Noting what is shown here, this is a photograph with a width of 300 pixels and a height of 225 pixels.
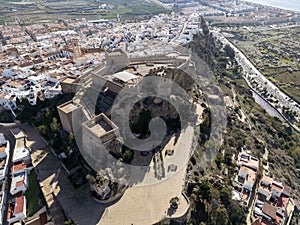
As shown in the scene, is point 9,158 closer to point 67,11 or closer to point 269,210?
point 269,210

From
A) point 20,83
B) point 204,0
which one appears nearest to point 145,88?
point 20,83

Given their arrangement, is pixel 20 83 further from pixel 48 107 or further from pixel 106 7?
pixel 106 7

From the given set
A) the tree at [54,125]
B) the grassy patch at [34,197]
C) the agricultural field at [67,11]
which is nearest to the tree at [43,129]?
the tree at [54,125]

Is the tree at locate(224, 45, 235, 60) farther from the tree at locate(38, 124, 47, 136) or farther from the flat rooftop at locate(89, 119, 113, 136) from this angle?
the tree at locate(38, 124, 47, 136)

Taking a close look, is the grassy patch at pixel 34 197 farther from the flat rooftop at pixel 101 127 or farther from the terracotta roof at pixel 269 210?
the terracotta roof at pixel 269 210

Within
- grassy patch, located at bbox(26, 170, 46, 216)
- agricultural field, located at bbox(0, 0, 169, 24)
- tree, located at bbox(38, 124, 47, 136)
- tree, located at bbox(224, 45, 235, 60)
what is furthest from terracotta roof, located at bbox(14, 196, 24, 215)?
agricultural field, located at bbox(0, 0, 169, 24)

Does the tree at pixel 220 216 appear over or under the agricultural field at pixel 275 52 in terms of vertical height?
over
